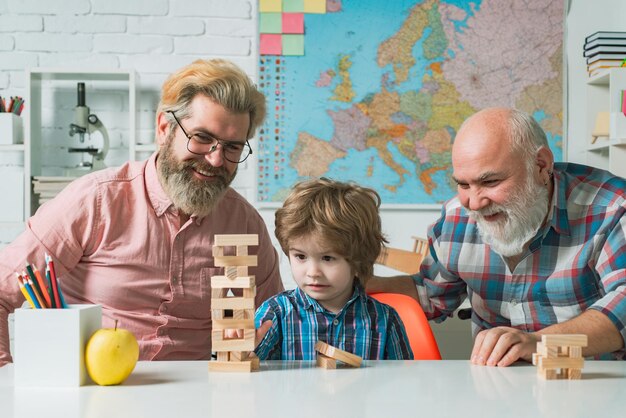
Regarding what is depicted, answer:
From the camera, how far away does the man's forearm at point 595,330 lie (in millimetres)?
1537

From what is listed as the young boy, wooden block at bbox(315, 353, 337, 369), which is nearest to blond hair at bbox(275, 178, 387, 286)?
the young boy

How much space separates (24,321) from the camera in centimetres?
110

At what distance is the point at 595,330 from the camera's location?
154 cm

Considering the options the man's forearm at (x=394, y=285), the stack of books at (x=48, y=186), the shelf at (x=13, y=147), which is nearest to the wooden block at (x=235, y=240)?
the man's forearm at (x=394, y=285)

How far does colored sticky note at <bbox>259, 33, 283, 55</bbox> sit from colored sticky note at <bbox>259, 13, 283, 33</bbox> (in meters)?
0.02

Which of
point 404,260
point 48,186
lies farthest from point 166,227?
point 48,186

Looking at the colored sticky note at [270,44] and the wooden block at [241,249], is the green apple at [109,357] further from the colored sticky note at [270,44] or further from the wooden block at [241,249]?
the colored sticky note at [270,44]

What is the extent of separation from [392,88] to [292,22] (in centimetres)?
61

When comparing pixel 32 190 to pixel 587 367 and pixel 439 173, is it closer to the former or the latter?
pixel 439 173

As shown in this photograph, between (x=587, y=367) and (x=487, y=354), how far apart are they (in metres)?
0.18

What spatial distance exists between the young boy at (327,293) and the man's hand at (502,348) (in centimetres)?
28

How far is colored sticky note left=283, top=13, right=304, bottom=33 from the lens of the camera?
148 inches

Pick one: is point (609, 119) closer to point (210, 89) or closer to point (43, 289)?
point (210, 89)

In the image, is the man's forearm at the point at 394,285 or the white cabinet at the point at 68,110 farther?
the white cabinet at the point at 68,110
